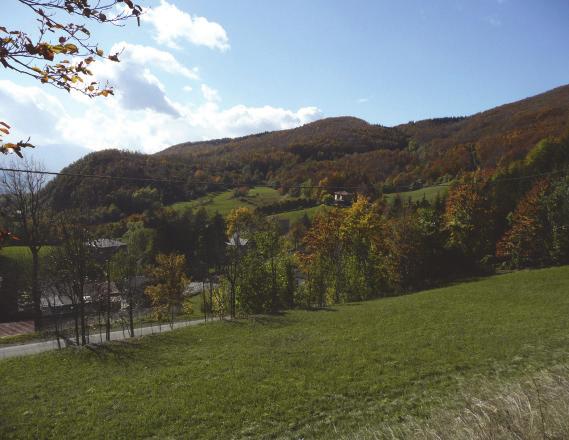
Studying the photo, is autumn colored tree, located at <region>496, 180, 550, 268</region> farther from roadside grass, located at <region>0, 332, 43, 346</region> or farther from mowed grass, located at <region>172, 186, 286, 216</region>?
mowed grass, located at <region>172, 186, 286, 216</region>

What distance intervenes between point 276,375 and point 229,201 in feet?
362

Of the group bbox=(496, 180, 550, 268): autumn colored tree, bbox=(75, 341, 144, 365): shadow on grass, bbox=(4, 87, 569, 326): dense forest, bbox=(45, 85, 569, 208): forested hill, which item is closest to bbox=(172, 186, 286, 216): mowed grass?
bbox=(45, 85, 569, 208): forested hill

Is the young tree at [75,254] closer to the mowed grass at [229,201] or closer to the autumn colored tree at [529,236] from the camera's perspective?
the autumn colored tree at [529,236]

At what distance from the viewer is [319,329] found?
22.7 meters

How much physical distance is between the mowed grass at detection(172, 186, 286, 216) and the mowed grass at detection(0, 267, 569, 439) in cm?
8756

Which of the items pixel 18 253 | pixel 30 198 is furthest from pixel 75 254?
pixel 18 253

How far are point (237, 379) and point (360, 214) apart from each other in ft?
119

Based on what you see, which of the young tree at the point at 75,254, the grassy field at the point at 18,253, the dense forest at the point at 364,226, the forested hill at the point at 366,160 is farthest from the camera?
the forested hill at the point at 366,160

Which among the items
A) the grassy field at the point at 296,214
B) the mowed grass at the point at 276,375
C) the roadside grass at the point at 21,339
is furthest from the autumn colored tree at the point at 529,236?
the grassy field at the point at 296,214

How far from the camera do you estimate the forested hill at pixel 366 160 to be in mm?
93625

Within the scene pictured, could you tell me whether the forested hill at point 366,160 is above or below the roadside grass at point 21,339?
above

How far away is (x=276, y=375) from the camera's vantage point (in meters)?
13.5

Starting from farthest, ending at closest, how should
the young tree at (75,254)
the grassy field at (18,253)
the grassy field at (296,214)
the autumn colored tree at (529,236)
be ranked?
the grassy field at (296,214) < the grassy field at (18,253) < the autumn colored tree at (529,236) < the young tree at (75,254)

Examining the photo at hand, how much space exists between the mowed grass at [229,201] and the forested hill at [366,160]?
5155 mm
